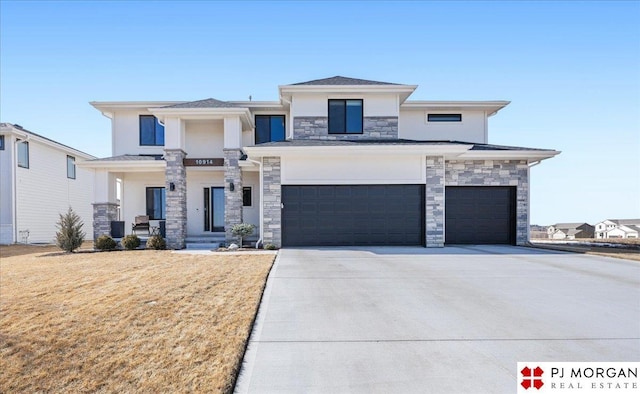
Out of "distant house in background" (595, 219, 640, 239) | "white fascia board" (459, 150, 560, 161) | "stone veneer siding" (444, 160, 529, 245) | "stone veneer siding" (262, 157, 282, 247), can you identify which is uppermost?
"white fascia board" (459, 150, 560, 161)

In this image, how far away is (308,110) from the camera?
575 inches

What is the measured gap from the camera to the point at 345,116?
14781 mm

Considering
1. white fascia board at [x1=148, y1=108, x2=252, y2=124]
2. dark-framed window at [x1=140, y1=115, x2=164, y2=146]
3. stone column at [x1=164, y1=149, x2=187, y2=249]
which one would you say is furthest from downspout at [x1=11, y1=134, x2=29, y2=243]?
stone column at [x1=164, y1=149, x2=187, y2=249]

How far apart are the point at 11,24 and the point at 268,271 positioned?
12000 millimetres

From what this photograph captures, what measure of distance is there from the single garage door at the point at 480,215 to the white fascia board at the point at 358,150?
2.24m

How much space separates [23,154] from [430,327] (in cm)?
2361

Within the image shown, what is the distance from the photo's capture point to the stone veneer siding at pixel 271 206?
1293cm

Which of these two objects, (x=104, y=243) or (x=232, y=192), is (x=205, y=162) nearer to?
(x=232, y=192)

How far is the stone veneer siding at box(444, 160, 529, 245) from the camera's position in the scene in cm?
1408

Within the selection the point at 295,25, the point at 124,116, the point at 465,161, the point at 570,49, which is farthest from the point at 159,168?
the point at 570,49

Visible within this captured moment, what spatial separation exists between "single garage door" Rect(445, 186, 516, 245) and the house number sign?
32.0ft

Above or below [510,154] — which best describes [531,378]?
below

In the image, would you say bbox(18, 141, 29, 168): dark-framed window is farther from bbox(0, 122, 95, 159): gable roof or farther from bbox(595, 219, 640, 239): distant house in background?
bbox(595, 219, 640, 239): distant house in background

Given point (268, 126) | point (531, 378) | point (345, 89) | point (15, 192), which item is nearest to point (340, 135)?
point (345, 89)
